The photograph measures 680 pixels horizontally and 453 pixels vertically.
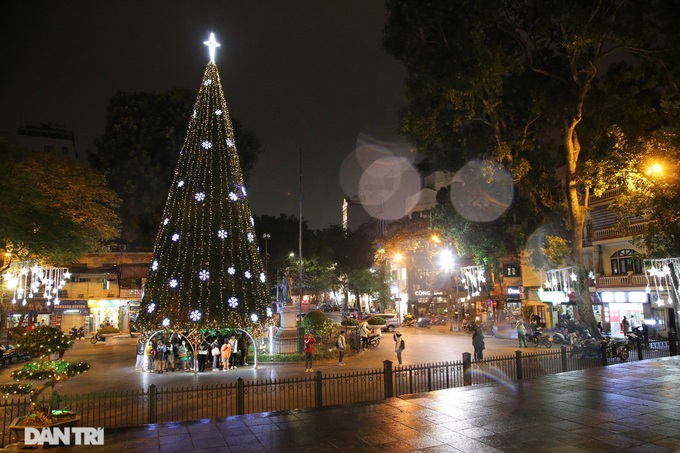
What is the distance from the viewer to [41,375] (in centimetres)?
990

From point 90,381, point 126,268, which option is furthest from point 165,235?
point 126,268

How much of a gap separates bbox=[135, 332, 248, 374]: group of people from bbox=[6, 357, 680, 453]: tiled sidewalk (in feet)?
31.1

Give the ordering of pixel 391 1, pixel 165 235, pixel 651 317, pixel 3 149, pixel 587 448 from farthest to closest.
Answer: pixel 651 317 < pixel 391 1 < pixel 3 149 < pixel 165 235 < pixel 587 448

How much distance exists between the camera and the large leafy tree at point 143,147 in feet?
115

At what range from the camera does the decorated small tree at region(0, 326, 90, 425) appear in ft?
31.6

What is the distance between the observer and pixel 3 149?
22.2m


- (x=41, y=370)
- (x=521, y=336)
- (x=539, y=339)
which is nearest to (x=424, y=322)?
(x=539, y=339)

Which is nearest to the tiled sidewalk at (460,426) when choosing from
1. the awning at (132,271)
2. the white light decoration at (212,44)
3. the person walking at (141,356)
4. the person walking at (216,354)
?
the person walking at (216,354)

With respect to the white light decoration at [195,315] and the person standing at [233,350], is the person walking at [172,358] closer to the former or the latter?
the person standing at [233,350]

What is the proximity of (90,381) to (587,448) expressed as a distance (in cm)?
A: 1788

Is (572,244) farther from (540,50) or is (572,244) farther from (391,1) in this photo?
(391,1)

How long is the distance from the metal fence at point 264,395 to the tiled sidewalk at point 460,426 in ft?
2.76

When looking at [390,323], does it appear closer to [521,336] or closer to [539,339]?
[521,336]

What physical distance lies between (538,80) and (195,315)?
20.6m
